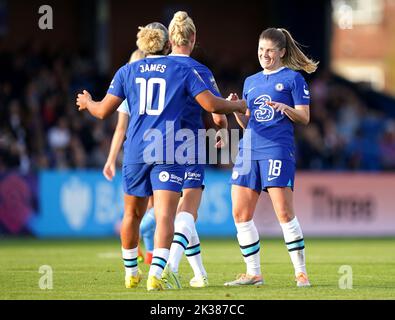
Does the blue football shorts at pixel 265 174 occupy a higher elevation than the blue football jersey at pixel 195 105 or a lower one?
lower

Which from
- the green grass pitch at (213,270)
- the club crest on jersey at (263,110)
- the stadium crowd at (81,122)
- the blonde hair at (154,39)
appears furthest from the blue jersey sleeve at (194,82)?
the stadium crowd at (81,122)

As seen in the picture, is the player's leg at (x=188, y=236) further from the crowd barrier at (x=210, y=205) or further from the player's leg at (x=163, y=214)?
the crowd barrier at (x=210, y=205)

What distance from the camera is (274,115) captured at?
1059 centimetres

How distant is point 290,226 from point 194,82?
1.71 meters

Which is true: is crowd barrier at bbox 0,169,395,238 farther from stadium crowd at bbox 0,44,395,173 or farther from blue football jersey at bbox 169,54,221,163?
blue football jersey at bbox 169,54,221,163

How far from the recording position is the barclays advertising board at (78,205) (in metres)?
20.8

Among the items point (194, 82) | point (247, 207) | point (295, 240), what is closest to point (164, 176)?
point (194, 82)

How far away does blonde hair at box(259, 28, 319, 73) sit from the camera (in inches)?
418

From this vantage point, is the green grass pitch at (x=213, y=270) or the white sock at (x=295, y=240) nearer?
the green grass pitch at (x=213, y=270)

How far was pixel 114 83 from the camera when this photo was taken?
395 inches

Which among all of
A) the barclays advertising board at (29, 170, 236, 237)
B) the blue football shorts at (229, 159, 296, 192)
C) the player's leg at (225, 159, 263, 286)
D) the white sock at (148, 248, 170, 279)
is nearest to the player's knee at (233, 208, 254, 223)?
the player's leg at (225, 159, 263, 286)

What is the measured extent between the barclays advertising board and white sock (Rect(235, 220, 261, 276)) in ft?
33.8

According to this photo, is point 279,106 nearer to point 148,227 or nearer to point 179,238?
point 179,238

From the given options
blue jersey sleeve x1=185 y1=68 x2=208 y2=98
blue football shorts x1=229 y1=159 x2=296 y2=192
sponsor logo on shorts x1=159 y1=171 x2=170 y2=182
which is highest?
blue jersey sleeve x1=185 y1=68 x2=208 y2=98
